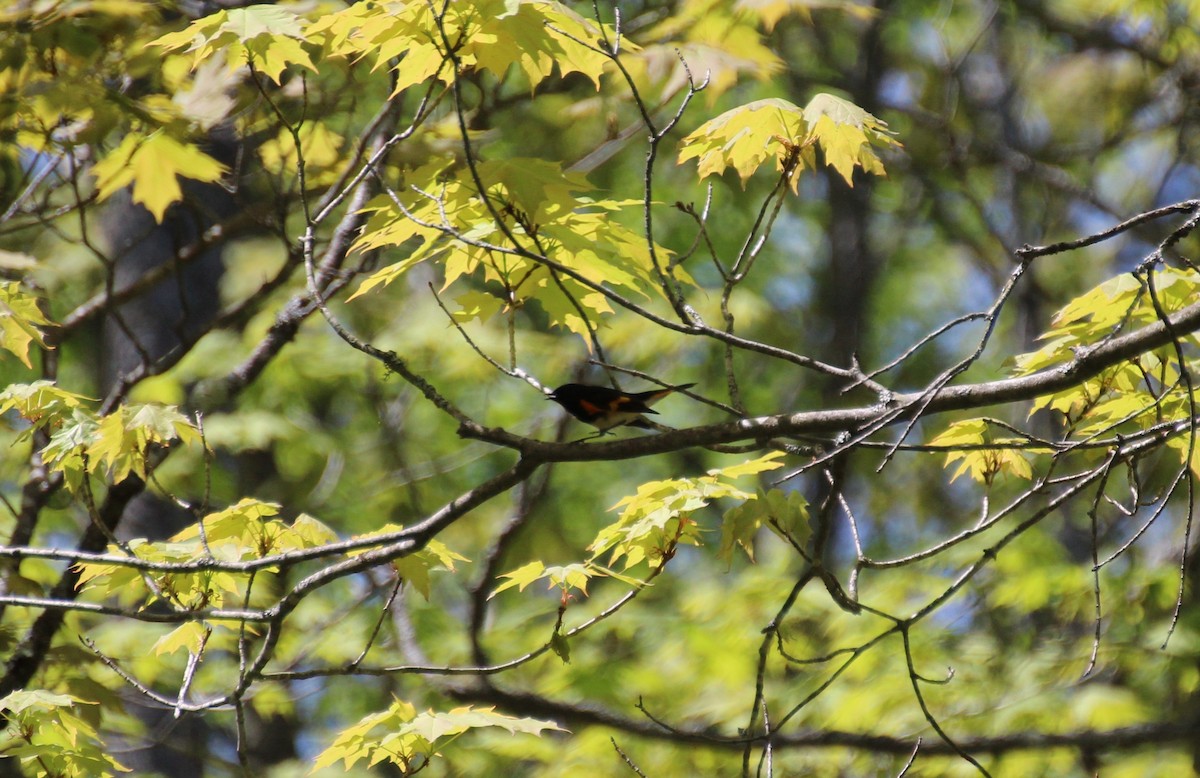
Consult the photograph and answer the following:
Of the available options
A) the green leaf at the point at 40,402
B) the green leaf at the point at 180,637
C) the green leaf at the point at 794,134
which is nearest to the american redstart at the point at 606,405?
the green leaf at the point at 794,134

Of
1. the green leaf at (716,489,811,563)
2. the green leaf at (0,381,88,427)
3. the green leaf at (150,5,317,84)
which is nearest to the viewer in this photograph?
the green leaf at (716,489,811,563)

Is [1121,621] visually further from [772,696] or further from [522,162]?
[522,162]

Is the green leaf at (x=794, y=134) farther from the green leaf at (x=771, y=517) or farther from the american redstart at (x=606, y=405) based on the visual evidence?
the american redstart at (x=606, y=405)

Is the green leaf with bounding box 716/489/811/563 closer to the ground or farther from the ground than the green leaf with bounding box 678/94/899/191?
closer to the ground

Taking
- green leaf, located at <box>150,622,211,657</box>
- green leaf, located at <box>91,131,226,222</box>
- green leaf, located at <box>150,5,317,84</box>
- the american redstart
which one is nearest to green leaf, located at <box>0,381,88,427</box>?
green leaf, located at <box>150,622,211,657</box>

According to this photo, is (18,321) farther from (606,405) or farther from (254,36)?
(606,405)

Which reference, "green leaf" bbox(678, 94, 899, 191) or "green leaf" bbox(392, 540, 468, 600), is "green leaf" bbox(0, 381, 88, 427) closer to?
"green leaf" bbox(392, 540, 468, 600)

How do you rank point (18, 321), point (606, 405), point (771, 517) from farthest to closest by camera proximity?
1. point (606, 405)
2. point (18, 321)
3. point (771, 517)

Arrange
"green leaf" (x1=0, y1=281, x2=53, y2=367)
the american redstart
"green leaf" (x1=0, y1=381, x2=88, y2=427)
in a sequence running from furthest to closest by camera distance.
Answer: the american redstart
"green leaf" (x1=0, y1=281, x2=53, y2=367)
"green leaf" (x1=0, y1=381, x2=88, y2=427)

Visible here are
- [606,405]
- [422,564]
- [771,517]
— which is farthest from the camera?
[606,405]

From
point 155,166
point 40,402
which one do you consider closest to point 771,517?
point 40,402

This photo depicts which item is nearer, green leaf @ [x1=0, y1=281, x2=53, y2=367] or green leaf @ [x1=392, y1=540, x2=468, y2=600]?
green leaf @ [x1=392, y1=540, x2=468, y2=600]

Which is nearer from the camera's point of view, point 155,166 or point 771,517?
point 771,517

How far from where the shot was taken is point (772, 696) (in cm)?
571
